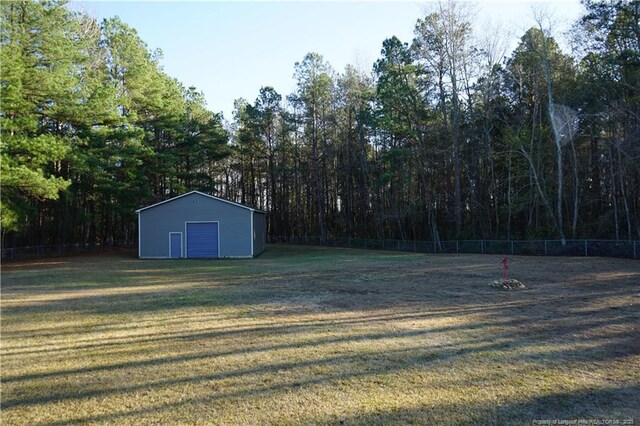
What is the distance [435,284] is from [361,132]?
23706mm

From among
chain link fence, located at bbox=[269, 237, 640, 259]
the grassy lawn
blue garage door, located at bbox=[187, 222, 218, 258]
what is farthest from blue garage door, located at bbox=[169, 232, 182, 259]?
chain link fence, located at bbox=[269, 237, 640, 259]

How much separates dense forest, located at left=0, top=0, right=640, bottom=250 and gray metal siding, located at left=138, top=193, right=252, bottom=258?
502 centimetres

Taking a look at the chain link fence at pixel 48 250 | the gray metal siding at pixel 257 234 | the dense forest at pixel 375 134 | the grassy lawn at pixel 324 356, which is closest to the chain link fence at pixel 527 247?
the dense forest at pixel 375 134

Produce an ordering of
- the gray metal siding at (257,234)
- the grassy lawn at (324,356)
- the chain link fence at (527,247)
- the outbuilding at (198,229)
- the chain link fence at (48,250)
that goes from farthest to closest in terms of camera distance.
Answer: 1. the gray metal siding at (257,234)
2. the chain link fence at (48,250)
3. the outbuilding at (198,229)
4. the chain link fence at (527,247)
5. the grassy lawn at (324,356)

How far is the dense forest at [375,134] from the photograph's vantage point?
19641 mm

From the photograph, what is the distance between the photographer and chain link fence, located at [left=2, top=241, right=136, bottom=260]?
23672 mm

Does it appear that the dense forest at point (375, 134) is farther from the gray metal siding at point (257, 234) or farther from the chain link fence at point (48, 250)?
the gray metal siding at point (257, 234)

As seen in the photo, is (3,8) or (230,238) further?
(230,238)

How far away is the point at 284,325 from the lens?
22.4ft

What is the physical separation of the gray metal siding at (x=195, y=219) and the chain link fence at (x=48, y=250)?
7521mm

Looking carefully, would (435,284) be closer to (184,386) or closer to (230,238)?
(184,386)

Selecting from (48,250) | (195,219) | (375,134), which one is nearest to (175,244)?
(195,219)

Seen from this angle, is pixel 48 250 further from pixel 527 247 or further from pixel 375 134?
pixel 527 247

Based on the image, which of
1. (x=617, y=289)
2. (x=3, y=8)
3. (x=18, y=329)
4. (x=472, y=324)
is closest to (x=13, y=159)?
(x=3, y=8)
